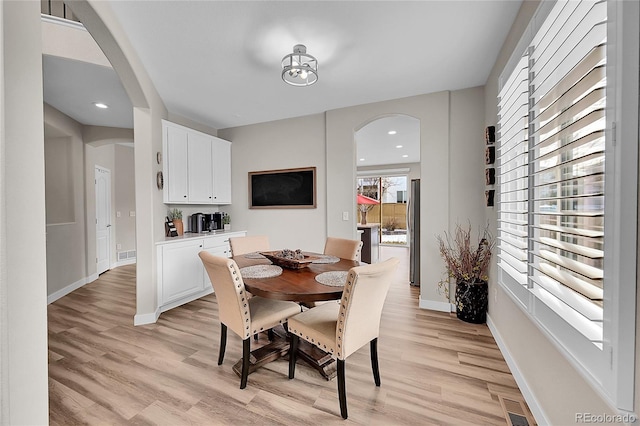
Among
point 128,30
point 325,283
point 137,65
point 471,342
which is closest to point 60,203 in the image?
point 137,65

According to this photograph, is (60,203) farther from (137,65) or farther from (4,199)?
(4,199)

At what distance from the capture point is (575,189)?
49.4 inches

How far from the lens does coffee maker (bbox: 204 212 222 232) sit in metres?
4.39

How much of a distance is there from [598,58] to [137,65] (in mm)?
3175

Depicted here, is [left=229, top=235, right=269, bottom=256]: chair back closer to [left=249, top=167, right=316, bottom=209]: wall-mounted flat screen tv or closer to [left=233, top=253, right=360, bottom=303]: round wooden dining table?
[left=233, top=253, right=360, bottom=303]: round wooden dining table

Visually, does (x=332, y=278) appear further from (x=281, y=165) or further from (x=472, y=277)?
(x=281, y=165)

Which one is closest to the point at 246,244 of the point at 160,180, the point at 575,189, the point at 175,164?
the point at 160,180

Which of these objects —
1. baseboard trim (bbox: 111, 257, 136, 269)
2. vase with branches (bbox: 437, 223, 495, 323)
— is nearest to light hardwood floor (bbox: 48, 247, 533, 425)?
vase with branches (bbox: 437, 223, 495, 323)

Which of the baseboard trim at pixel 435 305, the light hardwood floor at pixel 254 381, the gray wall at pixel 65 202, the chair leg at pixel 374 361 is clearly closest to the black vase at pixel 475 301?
the light hardwood floor at pixel 254 381

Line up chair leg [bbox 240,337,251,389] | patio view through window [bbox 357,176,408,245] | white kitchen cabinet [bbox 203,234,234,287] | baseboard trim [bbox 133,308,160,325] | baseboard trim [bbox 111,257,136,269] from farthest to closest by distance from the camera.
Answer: patio view through window [bbox 357,176,408,245], baseboard trim [bbox 111,257,136,269], white kitchen cabinet [bbox 203,234,234,287], baseboard trim [bbox 133,308,160,325], chair leg [bbox 240,337,251,389]

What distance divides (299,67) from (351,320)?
1.95 m

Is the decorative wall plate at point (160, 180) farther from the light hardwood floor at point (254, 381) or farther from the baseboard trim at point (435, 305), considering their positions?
the baseboard trim at point (435, 305)

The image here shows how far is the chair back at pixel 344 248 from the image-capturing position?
9.11 feet

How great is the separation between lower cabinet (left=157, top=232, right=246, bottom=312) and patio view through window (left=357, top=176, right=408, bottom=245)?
21.2 feet
